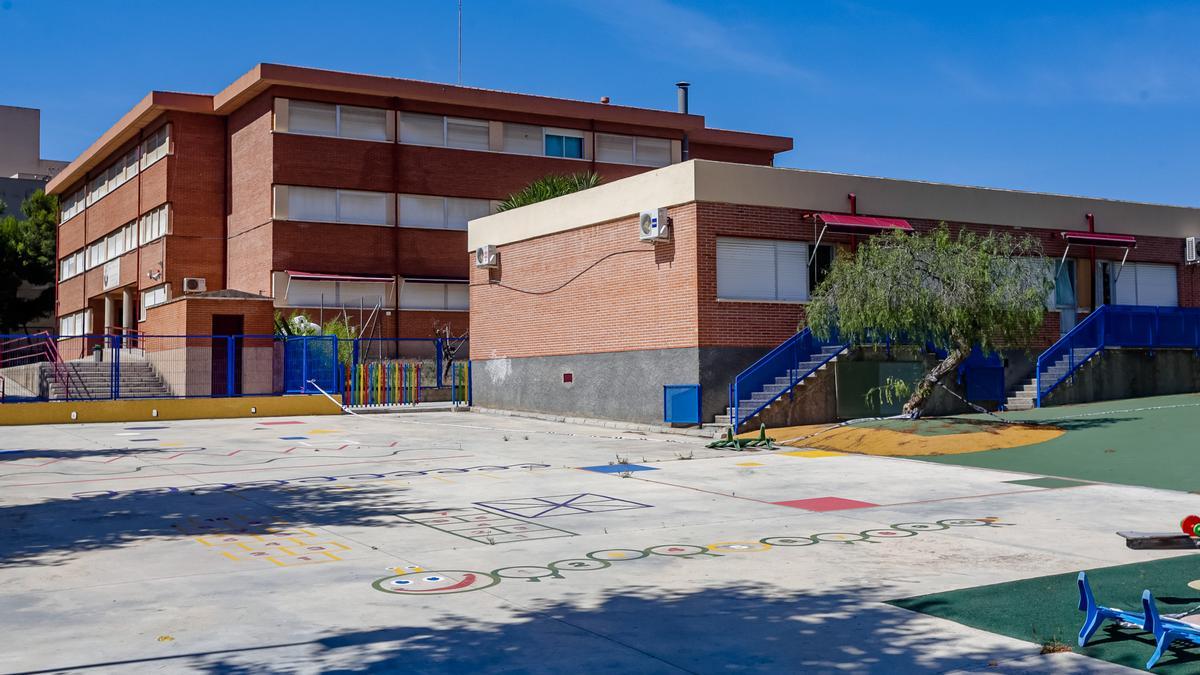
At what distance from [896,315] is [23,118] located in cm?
8453

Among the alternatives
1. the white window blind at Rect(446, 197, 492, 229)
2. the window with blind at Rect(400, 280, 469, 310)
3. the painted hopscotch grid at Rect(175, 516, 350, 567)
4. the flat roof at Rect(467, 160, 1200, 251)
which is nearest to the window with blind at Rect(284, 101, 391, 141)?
the white window blind at Rect(446, 197, 492, 229)

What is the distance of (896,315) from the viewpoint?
22.0m

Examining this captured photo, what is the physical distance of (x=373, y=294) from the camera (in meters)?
43.8

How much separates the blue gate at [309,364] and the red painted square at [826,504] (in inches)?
917

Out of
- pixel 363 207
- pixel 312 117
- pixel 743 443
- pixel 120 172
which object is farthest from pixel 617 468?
pixel 120 172

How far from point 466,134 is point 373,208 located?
5.05 metres

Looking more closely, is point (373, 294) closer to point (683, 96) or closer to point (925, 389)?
point (683, 96)

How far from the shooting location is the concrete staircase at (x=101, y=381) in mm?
33125

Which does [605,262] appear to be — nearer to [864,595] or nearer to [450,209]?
[450,209]

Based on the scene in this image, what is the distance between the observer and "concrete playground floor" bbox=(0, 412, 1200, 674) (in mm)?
6832

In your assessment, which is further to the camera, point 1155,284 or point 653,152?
point 653,152

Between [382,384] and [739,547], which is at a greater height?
[382,384]

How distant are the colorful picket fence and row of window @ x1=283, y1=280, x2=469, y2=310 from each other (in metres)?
7.40

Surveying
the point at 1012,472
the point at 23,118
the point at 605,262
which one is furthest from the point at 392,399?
the point at 23,118
